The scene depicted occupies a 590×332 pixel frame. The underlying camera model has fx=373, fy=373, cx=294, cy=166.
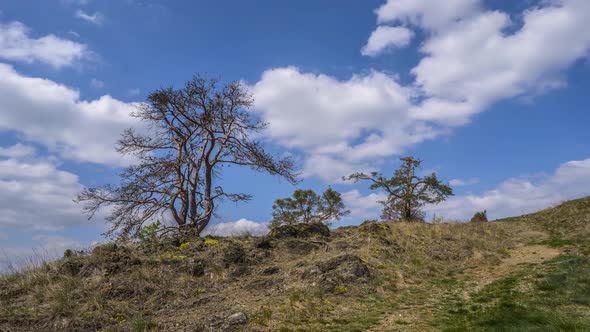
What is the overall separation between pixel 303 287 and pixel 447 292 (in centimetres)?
411

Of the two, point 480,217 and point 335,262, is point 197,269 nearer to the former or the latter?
point 335,262

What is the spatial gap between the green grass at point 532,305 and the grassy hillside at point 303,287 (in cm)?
2

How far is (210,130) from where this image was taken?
Result: 52.7 ft

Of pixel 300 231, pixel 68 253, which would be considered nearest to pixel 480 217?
pixel 300 231

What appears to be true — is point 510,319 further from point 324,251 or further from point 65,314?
point 65,314

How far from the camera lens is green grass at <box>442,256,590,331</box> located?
711 centimetres

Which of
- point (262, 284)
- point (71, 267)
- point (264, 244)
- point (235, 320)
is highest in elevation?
point (264, 244)

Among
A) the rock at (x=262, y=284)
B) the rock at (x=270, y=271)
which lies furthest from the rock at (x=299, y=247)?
the rock at (x=262, y=284)

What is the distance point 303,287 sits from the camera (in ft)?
32.6

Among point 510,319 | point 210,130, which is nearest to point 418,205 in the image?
point 210,130

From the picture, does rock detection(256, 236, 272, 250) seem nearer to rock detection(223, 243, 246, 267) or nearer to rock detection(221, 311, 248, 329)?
rock detection(223, 243, 246, 267)

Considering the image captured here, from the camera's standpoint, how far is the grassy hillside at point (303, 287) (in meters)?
7.79

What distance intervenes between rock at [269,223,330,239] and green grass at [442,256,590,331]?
723 cm

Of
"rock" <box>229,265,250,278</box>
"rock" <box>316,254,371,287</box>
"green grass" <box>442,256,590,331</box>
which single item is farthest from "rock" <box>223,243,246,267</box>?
"green grass" <box>442,256,590,331</box>
